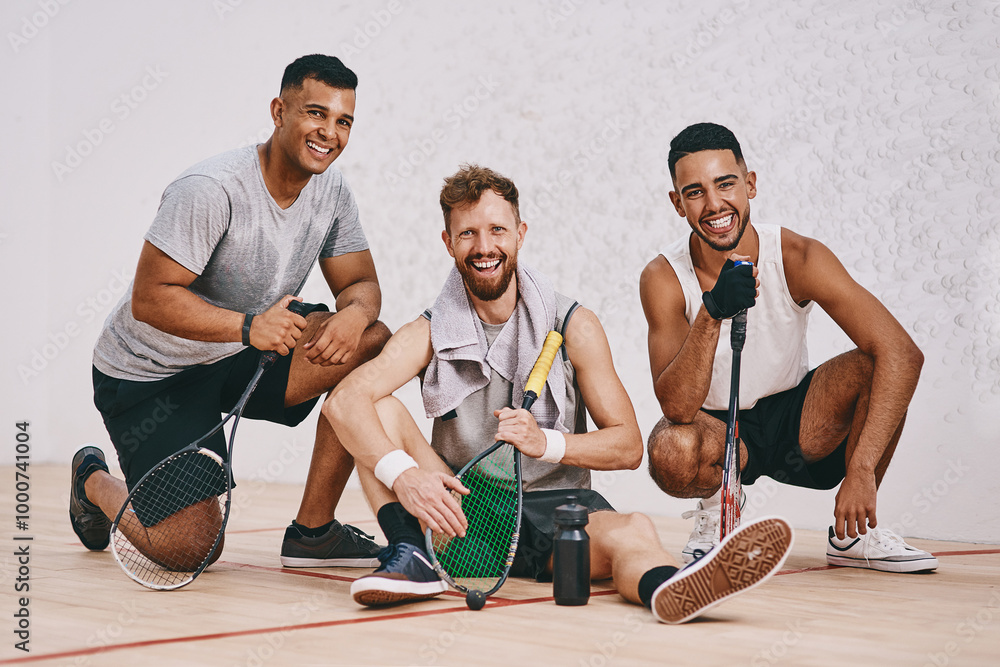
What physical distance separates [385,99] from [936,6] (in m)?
2.20

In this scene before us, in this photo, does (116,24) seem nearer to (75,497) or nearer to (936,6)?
(75,497)

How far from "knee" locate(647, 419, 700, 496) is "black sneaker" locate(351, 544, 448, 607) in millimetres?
643

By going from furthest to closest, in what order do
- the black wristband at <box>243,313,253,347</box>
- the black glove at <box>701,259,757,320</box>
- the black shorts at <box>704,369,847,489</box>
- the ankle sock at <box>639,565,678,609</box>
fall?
the black shorts at <box>704,369,847,489</box>, the black wristband at <box>243,313,253,347</box>, the black glove at <box>701,259,757,320</box>, the ankle sock at <box>639,565,678,609</box>

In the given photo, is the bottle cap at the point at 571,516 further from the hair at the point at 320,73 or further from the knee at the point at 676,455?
the hair at the point at 320,73

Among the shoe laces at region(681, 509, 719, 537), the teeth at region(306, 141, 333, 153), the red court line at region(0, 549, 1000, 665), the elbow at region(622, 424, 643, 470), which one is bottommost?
the red court line at region(0, 549, 1000, 665)

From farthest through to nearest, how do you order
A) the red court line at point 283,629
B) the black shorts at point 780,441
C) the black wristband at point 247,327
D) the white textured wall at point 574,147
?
the white textured wall at point 574,147 → the black shorts at point 780,441 → the black wristband at point 247,327 → the red court line at point 283,629

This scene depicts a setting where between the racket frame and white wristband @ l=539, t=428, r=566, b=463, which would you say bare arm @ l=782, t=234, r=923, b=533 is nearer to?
the racket frame

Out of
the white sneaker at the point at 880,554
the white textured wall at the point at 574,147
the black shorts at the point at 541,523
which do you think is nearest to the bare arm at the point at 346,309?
the black shorts at the point at 541,523

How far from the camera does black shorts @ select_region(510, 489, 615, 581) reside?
186 centimetres

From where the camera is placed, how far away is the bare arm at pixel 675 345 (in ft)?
6.49

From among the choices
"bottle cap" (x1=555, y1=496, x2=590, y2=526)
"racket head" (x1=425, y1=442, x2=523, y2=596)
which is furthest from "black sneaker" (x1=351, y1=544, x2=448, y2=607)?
"bottle cap" (x1=555, y1=496, x2=590, y2=526)

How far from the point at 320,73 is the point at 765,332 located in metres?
1.10

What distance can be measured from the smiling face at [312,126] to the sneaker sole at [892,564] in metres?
1.38

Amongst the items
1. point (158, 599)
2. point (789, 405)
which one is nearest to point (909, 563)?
point (789, 405)
